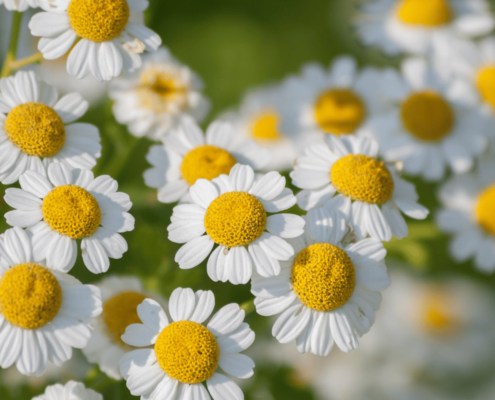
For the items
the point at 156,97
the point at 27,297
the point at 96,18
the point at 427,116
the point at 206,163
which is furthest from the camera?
the point at 427,116

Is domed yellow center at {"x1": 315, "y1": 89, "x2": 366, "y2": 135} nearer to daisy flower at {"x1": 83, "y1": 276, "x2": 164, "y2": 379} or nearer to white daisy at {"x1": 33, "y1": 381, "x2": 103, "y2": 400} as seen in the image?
daisy flower at {"x1": 83, "y1": 276, "x2": 164, "y2": 379}

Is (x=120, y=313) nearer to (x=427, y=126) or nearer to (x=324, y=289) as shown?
(x=324, y=289)

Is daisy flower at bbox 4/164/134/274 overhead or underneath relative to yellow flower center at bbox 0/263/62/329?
overhead

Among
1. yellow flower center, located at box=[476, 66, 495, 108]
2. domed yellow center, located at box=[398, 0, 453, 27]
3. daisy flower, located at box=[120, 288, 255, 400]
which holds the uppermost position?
domed yellow center, located at box=[398, 0, 453, 27]

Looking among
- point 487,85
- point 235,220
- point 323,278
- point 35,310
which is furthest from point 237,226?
point 487,85

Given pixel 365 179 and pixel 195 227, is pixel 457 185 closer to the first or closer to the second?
pixel 365 179

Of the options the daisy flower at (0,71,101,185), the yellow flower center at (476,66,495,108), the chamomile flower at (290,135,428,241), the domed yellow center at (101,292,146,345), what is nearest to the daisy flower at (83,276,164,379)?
the domed yellow center at (101,292,146,345)

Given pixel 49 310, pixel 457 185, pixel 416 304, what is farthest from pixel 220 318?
pixel 416 304
